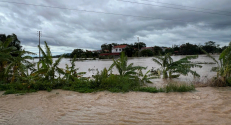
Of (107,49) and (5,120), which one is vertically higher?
(107,49)

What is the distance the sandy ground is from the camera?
3.93 meters

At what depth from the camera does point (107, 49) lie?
91812 millimetres

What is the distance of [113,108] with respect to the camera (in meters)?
4.79

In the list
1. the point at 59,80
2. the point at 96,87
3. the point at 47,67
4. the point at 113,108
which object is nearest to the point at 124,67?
the point at 96,87

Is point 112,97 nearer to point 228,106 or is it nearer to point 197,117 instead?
point 197,117

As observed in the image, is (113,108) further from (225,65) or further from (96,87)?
(225,65)

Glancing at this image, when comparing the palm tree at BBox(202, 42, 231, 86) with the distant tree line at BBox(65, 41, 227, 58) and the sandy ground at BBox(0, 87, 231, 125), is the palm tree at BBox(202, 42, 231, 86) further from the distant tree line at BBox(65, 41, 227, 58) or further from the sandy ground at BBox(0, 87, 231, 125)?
the distant tree line at BBox(65, 41, 227, 58)

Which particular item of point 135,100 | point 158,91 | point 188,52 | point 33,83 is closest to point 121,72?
point 158,91

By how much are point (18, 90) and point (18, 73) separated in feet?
5.88

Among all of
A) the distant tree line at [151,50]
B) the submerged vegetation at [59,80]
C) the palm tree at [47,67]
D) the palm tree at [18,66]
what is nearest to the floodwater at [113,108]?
the submerged vegetation at [59,80]

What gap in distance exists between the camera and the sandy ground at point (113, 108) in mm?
3926

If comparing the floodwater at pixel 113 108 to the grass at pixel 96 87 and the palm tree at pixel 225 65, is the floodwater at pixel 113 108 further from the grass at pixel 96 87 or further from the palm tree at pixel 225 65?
the palm tree at pixel 225 65

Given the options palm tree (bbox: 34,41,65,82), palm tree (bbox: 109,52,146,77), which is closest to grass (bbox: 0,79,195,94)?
palm tree (bbox: 34,41,65,82)

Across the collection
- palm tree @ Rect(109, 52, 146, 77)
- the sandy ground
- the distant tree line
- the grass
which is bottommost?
the sandy ground
